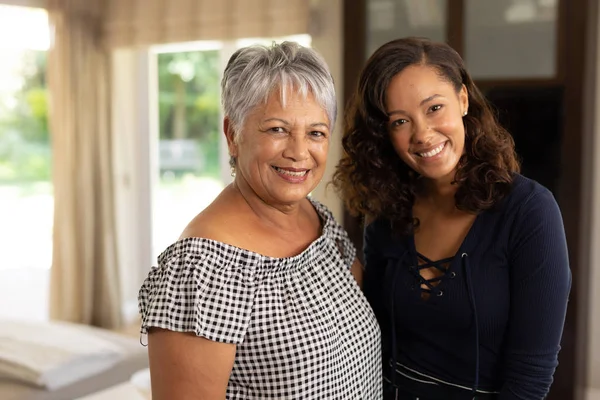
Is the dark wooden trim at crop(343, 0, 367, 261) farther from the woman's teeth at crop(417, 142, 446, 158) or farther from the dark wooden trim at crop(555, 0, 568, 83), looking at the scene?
the woman's teeth at crop(417, 142, 446, 158)

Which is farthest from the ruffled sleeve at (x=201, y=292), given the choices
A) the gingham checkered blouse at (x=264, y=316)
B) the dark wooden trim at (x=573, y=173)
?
the dark wooden trim at (x=573, y=173)

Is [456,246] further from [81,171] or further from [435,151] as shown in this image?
[81,171]

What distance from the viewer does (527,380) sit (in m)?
1.30

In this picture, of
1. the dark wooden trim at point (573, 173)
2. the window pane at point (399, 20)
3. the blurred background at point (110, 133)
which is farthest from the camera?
the blurred background at point (110, 133)

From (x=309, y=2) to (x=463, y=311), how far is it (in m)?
2.64

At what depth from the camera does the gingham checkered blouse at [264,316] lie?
3.86 ft

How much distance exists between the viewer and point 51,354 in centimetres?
221

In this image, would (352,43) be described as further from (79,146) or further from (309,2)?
(79,146)

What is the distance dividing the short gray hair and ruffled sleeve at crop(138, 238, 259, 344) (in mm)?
277

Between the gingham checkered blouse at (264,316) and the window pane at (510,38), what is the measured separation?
59.5 inches

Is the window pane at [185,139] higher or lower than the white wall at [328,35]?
lower

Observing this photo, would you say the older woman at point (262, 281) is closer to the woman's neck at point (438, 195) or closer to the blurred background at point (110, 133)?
the woman's neck at point (438, 195)

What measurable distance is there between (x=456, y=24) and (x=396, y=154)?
4.01ft

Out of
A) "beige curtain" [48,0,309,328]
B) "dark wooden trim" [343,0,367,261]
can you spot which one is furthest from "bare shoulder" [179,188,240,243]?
"beige curtain" [48,0,309,328]
